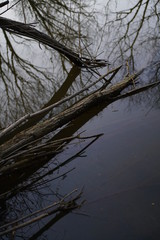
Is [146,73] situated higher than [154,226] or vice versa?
[146,73]

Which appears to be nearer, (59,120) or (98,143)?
(98,143)

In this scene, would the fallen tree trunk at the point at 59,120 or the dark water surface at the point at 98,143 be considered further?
the fallen tree trunk at the point at 59,120

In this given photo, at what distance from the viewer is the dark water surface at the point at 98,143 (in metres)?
2.32

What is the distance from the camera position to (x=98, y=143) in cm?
336

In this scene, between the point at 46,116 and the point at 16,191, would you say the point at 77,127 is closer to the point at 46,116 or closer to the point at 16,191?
the point at 46,116

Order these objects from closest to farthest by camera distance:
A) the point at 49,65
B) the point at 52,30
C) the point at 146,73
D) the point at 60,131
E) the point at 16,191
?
the point at 16,191 → the point at 60,131 → the point at 146,73 → the point at 49,65 → the point at 52,30

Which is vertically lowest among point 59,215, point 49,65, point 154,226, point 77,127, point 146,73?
point 154,226

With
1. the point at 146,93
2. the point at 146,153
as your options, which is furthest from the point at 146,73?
the point at 146,153

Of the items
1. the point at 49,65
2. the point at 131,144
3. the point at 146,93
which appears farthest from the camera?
the point at 49,65

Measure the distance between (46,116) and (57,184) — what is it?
1.66 meters

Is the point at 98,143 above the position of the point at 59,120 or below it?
below

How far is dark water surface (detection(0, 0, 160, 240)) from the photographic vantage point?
2324mm

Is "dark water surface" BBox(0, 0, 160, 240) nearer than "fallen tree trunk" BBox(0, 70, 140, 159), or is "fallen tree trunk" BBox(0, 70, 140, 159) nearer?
"dark water surface" BBox(0, 0, 160, 240)

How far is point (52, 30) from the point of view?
24.7 ft
